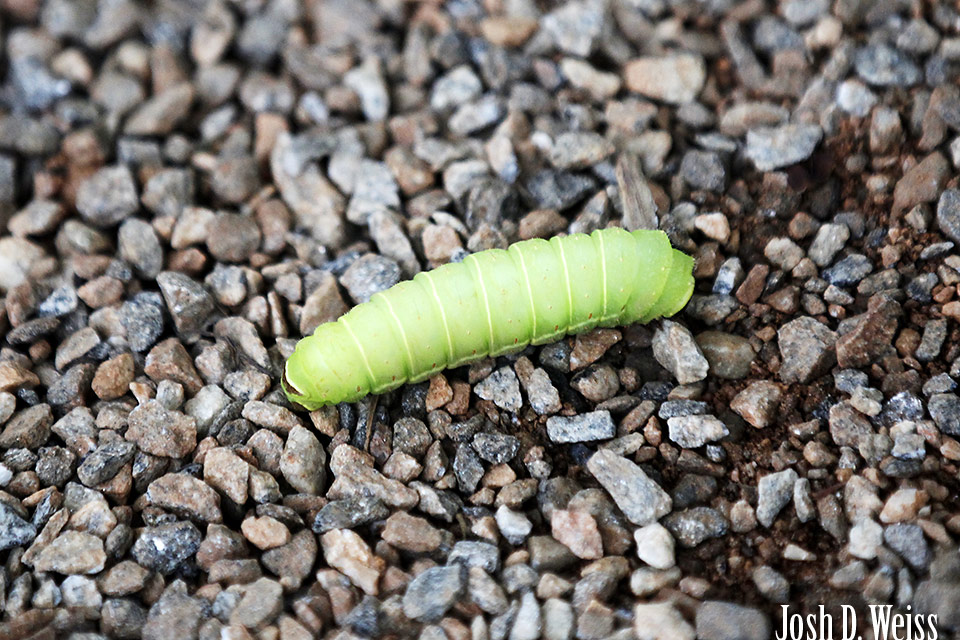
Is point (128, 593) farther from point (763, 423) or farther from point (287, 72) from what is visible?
point (287, 72)

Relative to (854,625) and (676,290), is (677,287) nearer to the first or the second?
(676,290)

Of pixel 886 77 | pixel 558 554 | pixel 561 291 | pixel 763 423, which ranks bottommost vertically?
pixel 558 554

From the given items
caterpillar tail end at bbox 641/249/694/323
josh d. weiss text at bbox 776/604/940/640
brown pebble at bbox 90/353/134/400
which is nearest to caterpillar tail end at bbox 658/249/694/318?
caterpillar tail end at bbox 641/249/694/323

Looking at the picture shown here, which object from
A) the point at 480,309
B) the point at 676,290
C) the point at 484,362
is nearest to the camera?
the point at 480,309

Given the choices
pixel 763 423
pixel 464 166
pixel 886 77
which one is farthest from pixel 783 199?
pixel 464 166

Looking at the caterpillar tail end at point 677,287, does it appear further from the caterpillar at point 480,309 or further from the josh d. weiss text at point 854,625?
Result: the josh d. weiss text at point 854,625

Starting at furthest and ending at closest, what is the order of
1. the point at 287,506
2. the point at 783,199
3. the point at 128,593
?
the point at 783,199
the point at 287,506
the point at 128,593

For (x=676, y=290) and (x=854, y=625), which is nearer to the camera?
(x=854, y=625)

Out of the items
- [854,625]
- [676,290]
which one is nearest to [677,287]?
[676,290]
